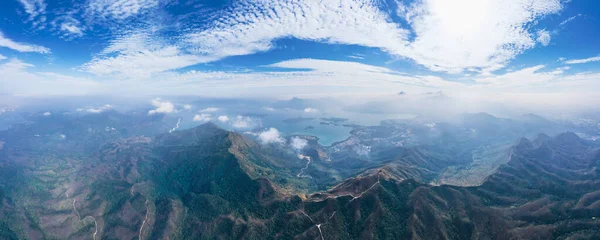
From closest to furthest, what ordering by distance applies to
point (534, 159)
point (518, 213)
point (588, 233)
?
point (588, 233), point (518, 213), point (534, 159)

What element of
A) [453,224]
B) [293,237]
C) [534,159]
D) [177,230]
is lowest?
[177,230]

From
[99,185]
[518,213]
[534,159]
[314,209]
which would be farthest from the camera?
[534,159]

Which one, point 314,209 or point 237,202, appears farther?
point 237,202

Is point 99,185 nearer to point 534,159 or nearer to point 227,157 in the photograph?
point 227,157

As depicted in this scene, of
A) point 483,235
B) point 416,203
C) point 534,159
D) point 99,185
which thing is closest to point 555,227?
point 483,235

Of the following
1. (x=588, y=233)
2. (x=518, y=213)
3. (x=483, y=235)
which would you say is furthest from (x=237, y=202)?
(x=588, y=233)

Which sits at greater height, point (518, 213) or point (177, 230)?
point (518, 213)

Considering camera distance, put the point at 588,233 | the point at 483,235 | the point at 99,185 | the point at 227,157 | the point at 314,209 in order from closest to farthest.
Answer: the point at 588,233 < the point at 483,235 < the point at 314,209 < the point at 99,185 < the point at 227,157

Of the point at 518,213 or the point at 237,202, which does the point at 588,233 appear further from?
the point at 237,202

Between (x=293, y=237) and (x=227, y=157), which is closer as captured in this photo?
(x=293, y=237)

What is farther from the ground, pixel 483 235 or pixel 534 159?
pixel 534 159
